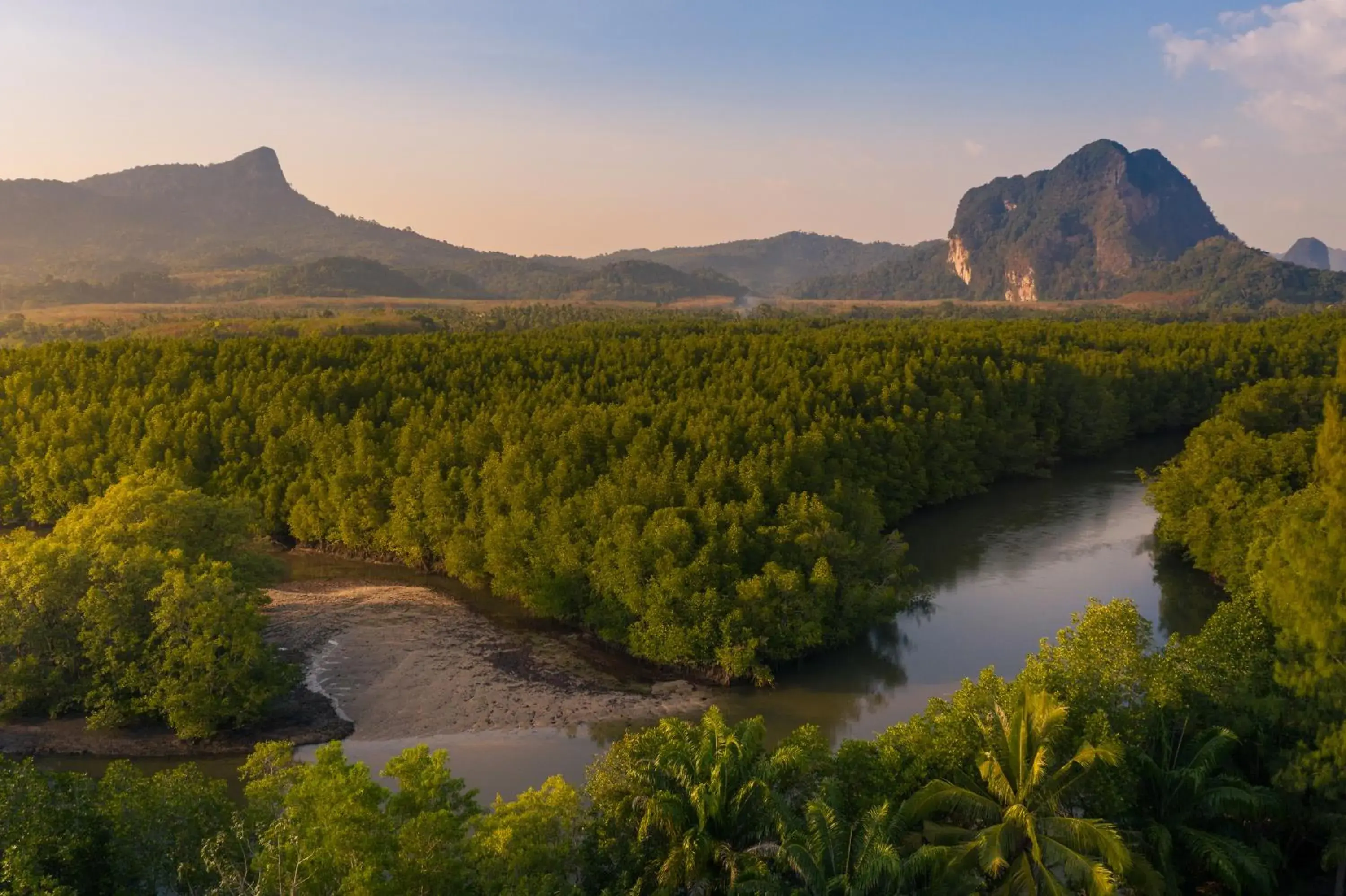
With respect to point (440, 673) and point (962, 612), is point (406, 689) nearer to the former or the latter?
point (440, 673)

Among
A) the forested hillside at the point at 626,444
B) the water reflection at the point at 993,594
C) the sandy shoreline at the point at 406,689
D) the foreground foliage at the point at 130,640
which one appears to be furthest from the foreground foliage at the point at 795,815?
the forested hillside at the point at 626,444

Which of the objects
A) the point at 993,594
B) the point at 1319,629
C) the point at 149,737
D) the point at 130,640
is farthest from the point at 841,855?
the point at 993,594

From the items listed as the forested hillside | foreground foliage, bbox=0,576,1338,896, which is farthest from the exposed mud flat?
foreground foliage, bbox=0,576,1338,896

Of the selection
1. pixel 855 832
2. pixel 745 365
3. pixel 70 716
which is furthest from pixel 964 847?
pixel 745 365

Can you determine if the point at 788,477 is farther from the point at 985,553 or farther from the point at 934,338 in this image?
the point at 934,338

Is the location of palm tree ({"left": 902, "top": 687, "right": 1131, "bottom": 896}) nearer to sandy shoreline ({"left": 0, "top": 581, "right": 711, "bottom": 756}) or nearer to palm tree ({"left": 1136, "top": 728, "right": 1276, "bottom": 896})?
palm tree ({"left": 1136, "top": 728, "right": 1276, "bottom": 896})

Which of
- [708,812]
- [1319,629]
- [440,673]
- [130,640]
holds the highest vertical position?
[1319,629]
